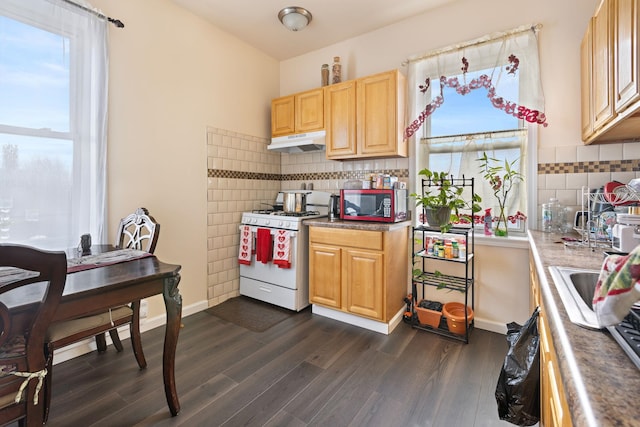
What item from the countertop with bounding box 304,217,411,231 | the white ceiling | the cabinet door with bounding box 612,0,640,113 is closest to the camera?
the cabinet door with bounding box 612,0,640,113

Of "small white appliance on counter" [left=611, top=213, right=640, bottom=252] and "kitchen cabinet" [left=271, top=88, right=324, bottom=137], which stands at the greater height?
"kitchen cabinet" [left=271, top=88, right=324, bottom=137]

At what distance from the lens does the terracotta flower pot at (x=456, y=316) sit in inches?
92.7

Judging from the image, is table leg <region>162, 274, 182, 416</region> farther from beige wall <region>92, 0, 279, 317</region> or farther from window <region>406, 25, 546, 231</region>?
window <region>406, 25, 546, 231</region>

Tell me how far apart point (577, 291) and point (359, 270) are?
1.63m

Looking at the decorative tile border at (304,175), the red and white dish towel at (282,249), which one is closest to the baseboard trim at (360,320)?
the red and white dish towel at (282,249)

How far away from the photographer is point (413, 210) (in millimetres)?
2879

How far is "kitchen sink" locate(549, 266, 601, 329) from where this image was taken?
0.71 meters

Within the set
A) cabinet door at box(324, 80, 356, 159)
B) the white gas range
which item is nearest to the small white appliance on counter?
cabinet door at box(324, 80, 356, 159)

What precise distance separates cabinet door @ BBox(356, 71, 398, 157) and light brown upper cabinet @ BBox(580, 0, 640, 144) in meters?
1.31

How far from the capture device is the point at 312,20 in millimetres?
2883

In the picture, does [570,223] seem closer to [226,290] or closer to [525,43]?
[525,43]

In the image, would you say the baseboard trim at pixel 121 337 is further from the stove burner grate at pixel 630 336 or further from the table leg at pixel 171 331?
the stove burner grate at pixel 630 336

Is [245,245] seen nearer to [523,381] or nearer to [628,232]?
[523,381]

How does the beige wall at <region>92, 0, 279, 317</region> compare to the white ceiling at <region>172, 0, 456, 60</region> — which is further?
the white ceiling at <region>172, 0, 456, 60</region>
